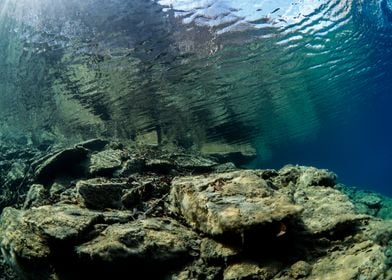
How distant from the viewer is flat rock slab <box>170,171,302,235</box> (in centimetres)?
425

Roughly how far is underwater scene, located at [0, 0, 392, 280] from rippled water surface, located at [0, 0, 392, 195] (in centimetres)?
7

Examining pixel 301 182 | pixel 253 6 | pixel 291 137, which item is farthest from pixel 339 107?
pixel 301 182

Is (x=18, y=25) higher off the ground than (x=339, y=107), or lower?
higher

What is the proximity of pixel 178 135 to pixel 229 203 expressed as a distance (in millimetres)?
21622

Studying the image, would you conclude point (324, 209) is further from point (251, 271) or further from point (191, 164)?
point (191, 164)

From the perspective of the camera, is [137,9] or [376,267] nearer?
[376,267]

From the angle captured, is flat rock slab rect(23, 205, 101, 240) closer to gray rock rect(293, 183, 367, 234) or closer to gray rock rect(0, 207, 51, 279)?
gray rock rect(0, 207, 51, 279)

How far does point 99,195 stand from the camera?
20.7 feet

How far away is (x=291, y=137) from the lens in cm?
4484

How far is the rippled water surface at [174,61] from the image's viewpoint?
11.6 meters

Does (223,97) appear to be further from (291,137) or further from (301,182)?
(291,137)

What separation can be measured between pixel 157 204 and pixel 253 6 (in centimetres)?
932

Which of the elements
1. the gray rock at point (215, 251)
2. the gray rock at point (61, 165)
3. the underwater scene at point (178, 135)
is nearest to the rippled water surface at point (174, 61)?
the underwater scene at point (178, 135)

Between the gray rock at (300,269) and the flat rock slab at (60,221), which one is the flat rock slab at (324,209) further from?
the flat rock slab at (60,221)
